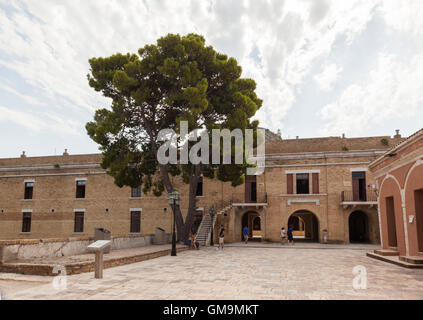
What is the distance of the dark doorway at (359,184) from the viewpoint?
81.3ft

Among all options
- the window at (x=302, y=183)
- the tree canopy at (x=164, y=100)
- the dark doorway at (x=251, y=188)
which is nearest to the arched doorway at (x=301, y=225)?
the window at (x=302, y=183)

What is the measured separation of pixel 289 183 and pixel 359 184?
5.01m

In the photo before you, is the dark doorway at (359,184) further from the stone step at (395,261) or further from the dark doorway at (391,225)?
the stone step at (395,261)

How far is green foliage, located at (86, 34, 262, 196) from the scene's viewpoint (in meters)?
19.3

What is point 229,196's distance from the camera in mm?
26797

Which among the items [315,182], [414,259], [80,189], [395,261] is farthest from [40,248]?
[315,182]

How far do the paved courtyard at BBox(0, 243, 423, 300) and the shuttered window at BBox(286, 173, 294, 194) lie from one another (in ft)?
41.6

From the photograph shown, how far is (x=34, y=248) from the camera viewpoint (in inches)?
500

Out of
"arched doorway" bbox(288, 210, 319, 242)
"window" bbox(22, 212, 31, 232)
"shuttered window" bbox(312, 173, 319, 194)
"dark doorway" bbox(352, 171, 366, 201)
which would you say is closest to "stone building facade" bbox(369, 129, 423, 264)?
"dark doorway" bbox(352, 171, 366, 201)

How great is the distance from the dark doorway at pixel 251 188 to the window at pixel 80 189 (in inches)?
569

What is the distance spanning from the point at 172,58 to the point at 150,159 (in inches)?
267

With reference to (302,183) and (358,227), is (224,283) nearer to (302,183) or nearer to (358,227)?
(302,183)
